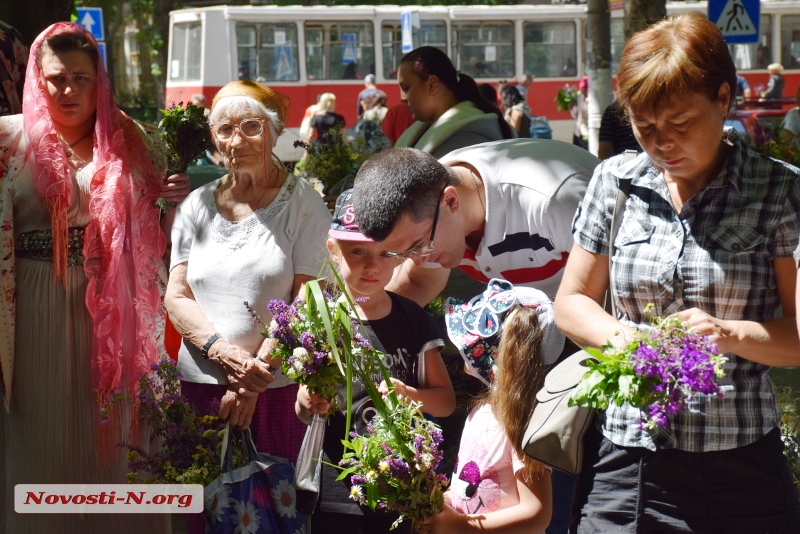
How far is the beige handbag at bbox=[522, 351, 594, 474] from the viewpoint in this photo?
2.32 metres

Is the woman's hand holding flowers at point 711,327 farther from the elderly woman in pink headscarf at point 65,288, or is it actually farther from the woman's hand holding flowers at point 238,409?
the elderly woman in pink headscarf at point 65,288

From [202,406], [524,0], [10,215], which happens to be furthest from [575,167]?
[524,0]

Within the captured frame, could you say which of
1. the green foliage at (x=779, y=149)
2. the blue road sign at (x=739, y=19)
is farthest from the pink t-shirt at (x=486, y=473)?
the blue road sign at (x=739, y=19)

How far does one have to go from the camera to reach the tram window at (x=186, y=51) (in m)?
20.9

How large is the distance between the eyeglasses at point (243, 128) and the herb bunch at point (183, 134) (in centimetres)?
31

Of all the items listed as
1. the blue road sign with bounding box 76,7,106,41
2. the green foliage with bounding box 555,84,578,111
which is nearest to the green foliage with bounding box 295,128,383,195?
the blue road sign with bounding box 76,7,106,41

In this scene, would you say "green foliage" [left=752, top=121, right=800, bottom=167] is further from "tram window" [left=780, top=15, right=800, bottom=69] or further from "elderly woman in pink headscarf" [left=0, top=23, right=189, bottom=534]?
"tram window" [left=780, top=15, right=800, bottom=69]

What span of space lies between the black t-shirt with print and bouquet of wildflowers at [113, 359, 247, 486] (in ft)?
1.54

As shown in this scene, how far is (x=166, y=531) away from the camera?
395 cm

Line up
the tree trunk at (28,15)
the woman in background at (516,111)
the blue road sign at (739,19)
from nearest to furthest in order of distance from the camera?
the tree trunk at (28,15) → the blue road sign at (739,19) → the woman in background at (516,111)

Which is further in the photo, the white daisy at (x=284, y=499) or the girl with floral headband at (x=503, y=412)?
the white daisy at (x=284, y=499)

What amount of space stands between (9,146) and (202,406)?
4.10ft

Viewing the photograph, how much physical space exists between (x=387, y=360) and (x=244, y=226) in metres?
0.95

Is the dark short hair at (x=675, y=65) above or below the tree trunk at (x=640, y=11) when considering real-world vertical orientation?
below
